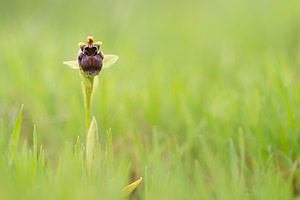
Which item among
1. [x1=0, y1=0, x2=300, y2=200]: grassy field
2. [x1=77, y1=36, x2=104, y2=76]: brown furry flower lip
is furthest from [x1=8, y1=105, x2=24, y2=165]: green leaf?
[x1=77, y1=36, x2=104, y2=76]: brown furry flower lip

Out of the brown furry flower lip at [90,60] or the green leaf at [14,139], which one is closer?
the green leaf at [14,139]

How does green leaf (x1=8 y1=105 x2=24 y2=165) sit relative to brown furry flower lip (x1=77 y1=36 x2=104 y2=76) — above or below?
below

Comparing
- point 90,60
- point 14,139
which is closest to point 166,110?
point 90,60

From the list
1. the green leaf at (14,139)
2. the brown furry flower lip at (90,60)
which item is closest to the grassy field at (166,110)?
the green leaf at (14,139)

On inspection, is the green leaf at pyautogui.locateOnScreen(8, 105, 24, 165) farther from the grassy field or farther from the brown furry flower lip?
the brown furry flower lip

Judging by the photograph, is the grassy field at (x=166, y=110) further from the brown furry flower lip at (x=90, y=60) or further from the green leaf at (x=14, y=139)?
the brown furry flower lip at (x=90, y=60)

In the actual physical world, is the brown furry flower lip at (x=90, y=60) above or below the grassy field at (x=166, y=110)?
above

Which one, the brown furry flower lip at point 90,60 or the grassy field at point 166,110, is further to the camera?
the brown furry flower lip at point 90,60

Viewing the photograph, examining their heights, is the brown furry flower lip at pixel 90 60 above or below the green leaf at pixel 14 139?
above
